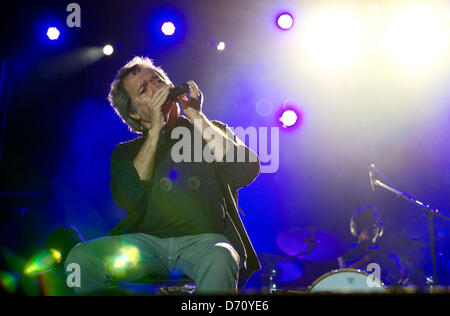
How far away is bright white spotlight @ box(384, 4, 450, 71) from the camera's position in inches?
161

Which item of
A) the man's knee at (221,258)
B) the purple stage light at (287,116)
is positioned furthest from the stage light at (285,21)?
the man's knee at (221,258)

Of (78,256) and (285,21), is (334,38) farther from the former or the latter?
(78,256)

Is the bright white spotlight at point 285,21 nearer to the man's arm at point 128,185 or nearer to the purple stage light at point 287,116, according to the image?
the purple stage light at point 287,116

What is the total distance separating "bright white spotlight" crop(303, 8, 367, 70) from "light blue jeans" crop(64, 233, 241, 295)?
298cm

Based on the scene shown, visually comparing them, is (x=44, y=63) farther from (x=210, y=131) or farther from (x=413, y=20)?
(x=413, y=20)

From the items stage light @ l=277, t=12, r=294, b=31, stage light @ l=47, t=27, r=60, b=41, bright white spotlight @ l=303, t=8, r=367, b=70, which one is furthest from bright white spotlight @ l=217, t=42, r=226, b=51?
stage light @ l=47, t=27, r=60, b=41

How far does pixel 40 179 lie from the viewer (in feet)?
13.3

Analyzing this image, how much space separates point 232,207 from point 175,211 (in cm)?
33

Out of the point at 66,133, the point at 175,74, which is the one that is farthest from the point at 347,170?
the point at 66,133

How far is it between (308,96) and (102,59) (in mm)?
2297

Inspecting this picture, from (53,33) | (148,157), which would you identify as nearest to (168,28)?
(53,33)

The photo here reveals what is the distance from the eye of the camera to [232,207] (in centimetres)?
219

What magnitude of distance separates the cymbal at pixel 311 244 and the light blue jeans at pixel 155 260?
2.05 m

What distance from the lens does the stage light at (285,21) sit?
404 centimetres
